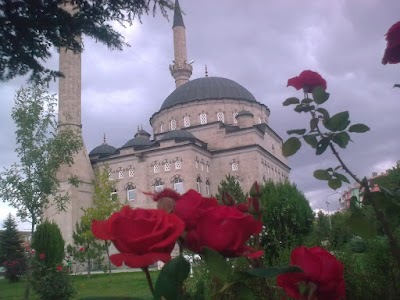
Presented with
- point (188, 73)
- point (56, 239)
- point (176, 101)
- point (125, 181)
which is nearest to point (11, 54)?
point (56, 239)

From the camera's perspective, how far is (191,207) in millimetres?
999

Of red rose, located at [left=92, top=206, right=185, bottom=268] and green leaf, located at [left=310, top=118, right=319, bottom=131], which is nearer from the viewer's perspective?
red rose, located at [left=92, top=206, right=185, bottom=268]

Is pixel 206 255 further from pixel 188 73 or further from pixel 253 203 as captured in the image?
pixel 188 73

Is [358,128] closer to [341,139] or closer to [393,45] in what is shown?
[341,139]

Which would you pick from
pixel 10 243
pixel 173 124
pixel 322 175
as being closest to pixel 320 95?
pixel 322 175

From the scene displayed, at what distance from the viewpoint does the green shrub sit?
11492 millimetres

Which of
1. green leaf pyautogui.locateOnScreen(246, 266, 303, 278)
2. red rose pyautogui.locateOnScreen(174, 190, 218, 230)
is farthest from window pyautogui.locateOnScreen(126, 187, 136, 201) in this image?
green leaf pyautogui.locateOnScreen(246, 266, 303, 278)

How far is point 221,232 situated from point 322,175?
1281 mm

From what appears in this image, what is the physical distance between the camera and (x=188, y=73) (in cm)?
4688

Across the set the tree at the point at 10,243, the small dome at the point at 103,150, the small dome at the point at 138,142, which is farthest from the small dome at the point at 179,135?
the tree at the point at 10,243

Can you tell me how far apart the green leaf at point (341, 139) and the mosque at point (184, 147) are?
2990cm

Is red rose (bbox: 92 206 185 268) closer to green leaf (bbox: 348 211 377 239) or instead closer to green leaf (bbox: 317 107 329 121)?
green leaf (bbox: 348 211 377 239)

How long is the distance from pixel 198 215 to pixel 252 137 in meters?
36.9

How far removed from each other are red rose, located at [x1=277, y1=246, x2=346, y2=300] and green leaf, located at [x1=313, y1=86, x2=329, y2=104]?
1.02 meters
